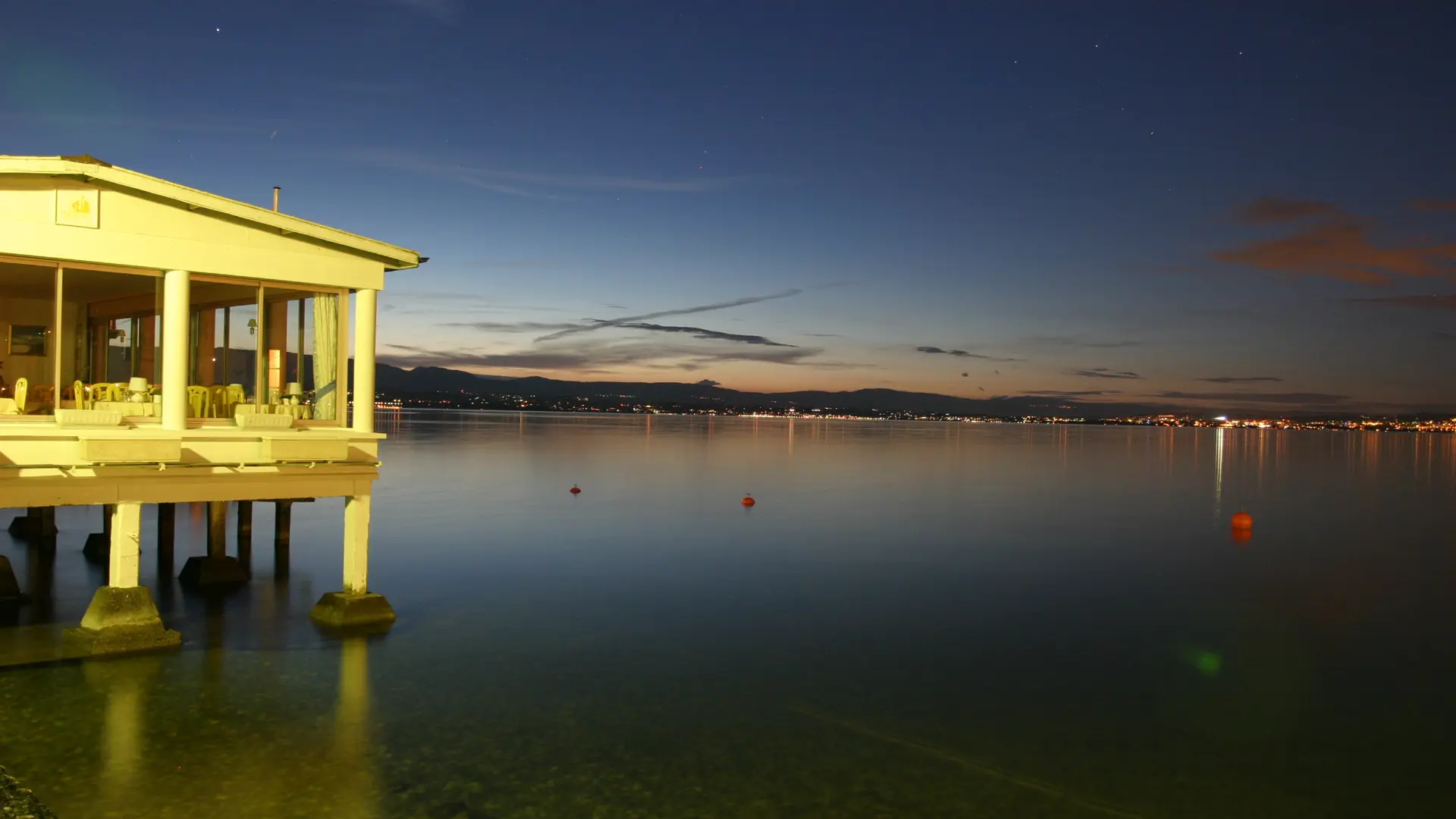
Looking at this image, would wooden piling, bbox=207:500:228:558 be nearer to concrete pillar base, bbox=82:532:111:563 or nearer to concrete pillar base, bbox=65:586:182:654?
concrete pillar base, bbox=82:532:111:563

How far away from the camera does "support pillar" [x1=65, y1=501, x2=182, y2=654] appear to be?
14875mm

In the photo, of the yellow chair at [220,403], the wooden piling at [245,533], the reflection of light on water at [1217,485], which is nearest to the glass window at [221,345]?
the yellow chair at [220,403]

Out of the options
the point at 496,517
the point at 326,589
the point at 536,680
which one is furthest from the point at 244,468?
the point at 496,517

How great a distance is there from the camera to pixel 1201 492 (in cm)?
6066

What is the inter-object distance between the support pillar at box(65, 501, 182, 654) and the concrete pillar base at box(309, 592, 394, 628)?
3.21m

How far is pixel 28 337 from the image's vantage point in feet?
64.7

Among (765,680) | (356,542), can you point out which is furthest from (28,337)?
(765,680)

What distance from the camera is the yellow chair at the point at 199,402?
16.7m

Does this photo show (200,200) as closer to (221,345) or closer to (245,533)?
(221,345)

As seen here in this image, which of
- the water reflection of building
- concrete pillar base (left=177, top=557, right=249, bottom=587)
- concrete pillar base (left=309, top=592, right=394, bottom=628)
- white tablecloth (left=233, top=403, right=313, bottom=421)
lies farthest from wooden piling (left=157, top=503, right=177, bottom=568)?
the water reflection of building

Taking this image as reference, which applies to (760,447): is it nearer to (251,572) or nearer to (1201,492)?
(1201,492)

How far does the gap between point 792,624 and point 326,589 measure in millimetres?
10292

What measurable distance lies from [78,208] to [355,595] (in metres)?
7.66

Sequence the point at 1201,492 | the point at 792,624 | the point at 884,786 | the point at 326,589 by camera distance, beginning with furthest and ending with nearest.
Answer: the point at 1201,492, the point at 326,589, the point at 792,624, the point at 884,786
